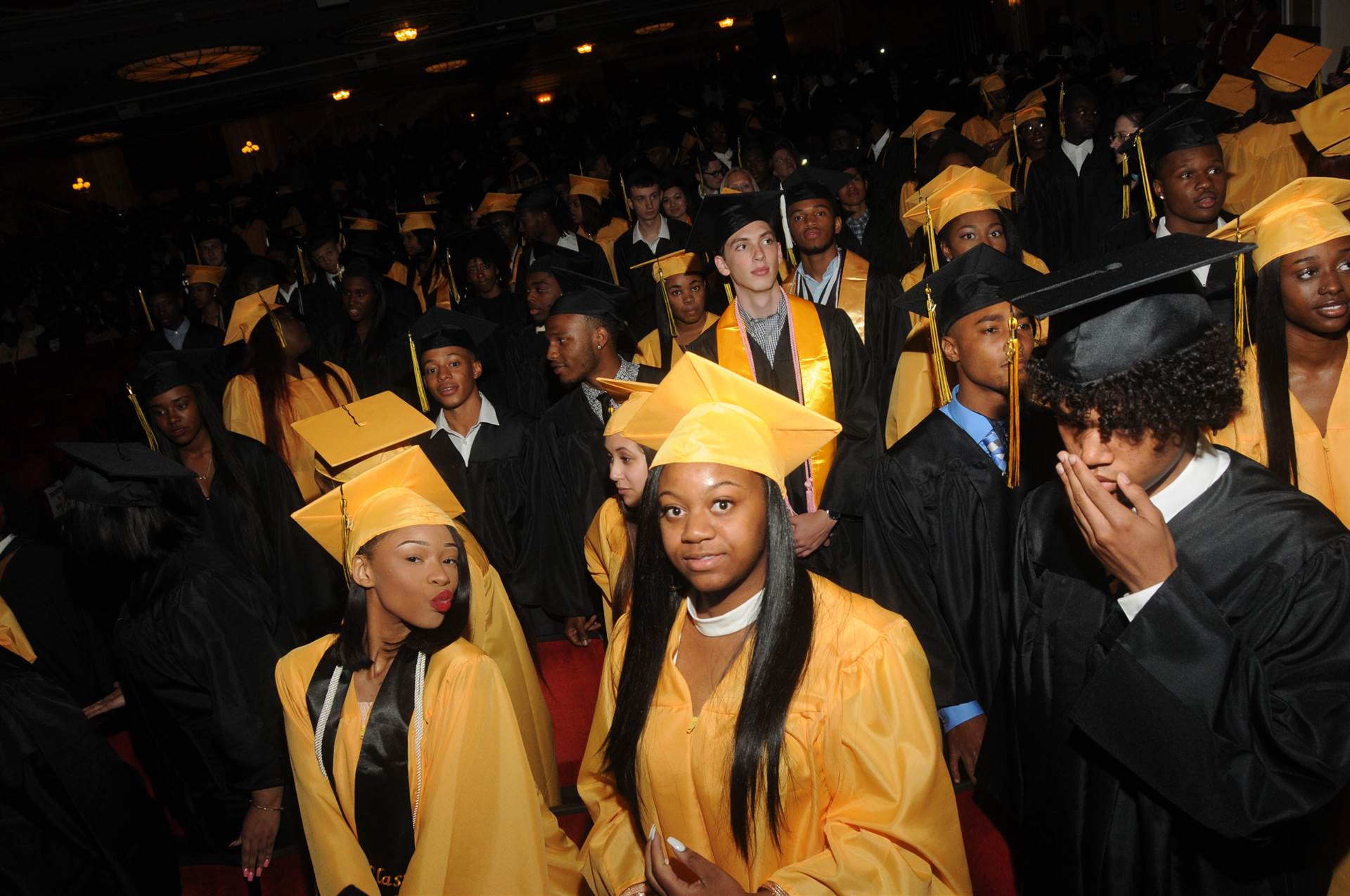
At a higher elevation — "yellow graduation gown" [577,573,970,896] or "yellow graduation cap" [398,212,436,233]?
"yellow graduation cap" [398,212,436,233]

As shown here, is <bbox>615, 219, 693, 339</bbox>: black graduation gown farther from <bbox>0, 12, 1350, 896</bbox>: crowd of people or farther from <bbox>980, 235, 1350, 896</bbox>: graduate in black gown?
<bbox>980, 235, 1350, 896</bbox>: graduate in black gown

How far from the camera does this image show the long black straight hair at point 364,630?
2332mm

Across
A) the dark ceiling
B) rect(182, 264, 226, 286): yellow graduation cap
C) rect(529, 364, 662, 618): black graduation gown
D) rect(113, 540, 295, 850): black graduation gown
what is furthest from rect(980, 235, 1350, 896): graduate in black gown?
the dark ceiling

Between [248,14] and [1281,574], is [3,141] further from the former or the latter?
[1281,574]

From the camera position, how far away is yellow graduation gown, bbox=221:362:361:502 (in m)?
5.38

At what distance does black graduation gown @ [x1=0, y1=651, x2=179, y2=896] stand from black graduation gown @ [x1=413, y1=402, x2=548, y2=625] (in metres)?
1.82

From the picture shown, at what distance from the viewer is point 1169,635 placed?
64.2 inches

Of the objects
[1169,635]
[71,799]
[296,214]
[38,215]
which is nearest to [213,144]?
[38,215]

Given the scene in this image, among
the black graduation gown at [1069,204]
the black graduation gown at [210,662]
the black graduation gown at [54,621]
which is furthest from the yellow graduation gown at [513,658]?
the black graduation gown at [1069,204]

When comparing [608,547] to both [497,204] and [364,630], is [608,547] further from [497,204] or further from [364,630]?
[497,204]

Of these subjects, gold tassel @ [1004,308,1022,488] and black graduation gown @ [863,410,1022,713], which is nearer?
gold tassel @ [1004,308,1022,488]

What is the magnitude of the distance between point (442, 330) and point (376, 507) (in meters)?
2.19

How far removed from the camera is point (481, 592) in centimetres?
305

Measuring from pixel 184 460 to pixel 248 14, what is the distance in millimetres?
10981
